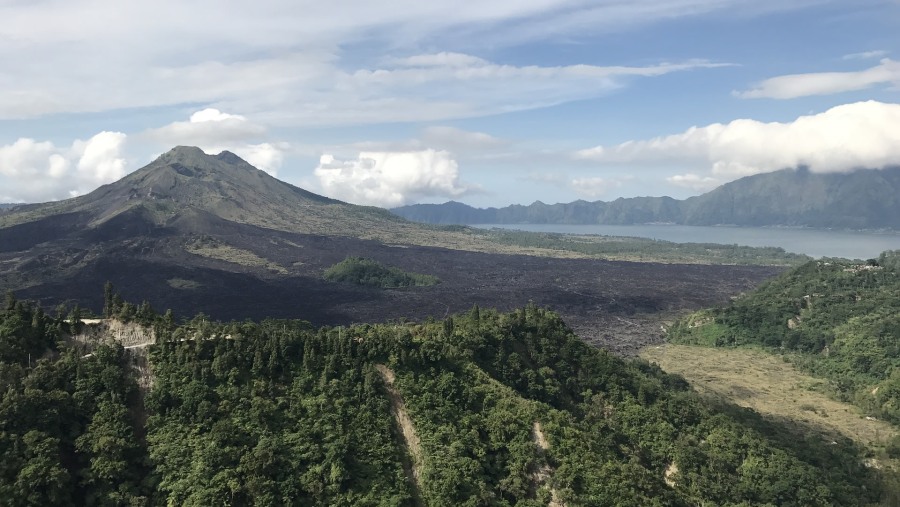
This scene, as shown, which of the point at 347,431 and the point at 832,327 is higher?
the point at 347,431

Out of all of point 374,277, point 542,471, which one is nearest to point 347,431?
point 542,471

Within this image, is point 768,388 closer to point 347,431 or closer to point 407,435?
point 407,435

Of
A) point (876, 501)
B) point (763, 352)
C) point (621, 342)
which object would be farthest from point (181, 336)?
point (763, 352)

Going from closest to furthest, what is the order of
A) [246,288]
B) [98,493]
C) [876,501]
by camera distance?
[98,493] < [876,501] < [246,288]

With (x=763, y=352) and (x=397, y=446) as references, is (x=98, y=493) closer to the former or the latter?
(x=397, y=446)

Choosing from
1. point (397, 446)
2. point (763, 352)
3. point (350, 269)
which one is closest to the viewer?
point (397, 446)

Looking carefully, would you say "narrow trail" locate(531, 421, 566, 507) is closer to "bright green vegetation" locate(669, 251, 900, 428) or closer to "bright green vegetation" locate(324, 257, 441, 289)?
"bright green vegetation" locate(669, 251, 900, 428)
